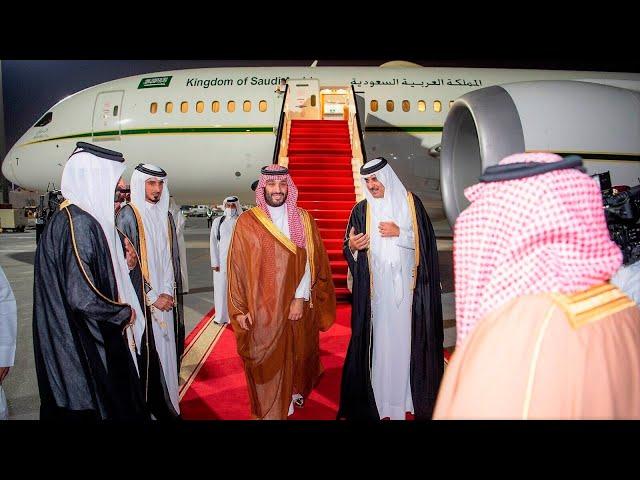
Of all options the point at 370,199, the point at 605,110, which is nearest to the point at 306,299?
the point at 370,199

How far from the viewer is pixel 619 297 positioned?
Answer: 3.88 feet

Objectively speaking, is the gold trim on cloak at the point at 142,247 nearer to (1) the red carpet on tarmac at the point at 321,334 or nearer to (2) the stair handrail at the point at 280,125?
(1) the red carpet on tarmac at the point at 321,334

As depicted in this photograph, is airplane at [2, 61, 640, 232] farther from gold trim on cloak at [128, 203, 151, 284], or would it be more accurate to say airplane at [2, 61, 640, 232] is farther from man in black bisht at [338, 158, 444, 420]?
gold trim on cloak at [128, 203, 151, 284]

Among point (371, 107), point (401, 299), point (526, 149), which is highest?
point (371, 107)

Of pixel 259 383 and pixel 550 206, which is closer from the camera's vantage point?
pixel 550 206

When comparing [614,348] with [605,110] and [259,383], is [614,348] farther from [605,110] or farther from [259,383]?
[605,110]

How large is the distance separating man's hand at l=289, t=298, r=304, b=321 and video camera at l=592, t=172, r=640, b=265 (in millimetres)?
1859

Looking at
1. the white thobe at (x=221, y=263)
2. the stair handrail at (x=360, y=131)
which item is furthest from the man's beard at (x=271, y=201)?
the stair handrail at (x=360, y=131)

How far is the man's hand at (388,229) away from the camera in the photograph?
10.3 feet

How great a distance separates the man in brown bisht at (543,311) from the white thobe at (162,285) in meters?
2.41

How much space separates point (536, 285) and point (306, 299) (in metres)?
2.21

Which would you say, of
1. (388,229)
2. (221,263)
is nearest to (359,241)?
(388,229)

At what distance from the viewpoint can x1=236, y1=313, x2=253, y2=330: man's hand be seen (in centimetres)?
306
